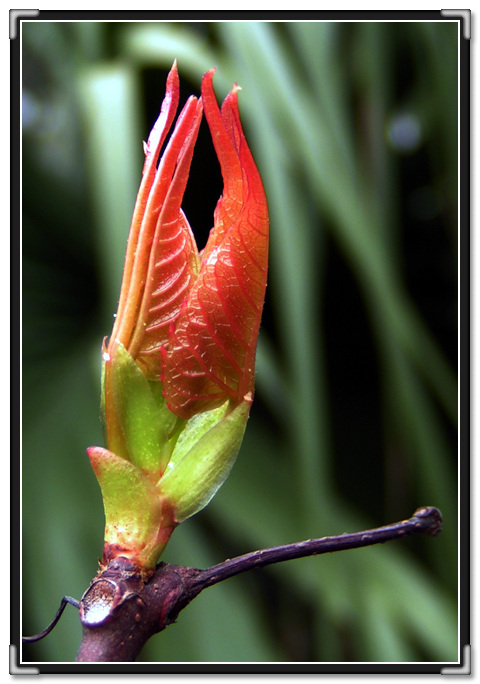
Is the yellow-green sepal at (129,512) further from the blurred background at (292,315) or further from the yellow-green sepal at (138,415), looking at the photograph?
the blurred background at (292,315)

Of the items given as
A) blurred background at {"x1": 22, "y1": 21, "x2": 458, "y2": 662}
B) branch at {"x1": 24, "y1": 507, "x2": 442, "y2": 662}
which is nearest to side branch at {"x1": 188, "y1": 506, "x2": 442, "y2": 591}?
branch at {"x1": 24, "y1": 507, "x2": 442, "y2": 662}

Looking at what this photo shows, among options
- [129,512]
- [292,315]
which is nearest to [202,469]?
[129,512]

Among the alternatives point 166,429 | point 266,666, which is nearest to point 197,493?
point 166,429

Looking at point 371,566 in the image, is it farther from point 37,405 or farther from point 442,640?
point 37,405

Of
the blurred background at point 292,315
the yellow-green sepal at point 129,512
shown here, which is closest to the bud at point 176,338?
the yellow-green sepal at point 129,512

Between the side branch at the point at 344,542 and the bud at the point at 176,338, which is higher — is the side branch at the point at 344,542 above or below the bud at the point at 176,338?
below

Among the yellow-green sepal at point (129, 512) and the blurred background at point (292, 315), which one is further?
the blurred background at point (292, 315)

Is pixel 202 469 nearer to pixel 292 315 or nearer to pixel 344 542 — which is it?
pixel 344 542
